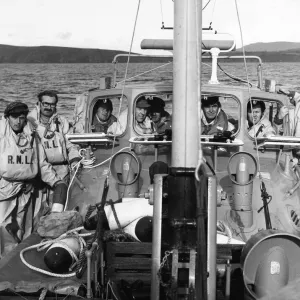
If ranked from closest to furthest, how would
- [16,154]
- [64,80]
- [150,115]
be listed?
[16,154], [150,115], [64,80]

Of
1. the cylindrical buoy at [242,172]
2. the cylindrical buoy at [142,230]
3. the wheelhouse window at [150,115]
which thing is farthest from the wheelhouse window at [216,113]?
the cylindrical buoy at [142,230]

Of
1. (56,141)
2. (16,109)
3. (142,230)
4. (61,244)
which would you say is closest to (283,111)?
(56,141)

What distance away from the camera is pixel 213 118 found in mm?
6570

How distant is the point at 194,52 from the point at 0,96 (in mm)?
25300

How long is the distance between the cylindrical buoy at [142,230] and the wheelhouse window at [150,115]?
2.58 meters

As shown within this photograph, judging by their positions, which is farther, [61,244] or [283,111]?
[283,111]

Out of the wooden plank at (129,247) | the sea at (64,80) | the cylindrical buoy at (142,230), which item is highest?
the sea at (64,80)

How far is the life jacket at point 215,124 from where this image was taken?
21.4ft

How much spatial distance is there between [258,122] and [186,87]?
3407 mm

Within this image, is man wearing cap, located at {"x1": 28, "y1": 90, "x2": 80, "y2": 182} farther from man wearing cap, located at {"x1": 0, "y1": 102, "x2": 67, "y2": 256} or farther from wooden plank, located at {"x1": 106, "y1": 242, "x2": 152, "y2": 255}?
wooden plank, located at {"x1": 106, "y1": 242, "x2": 152, "y2": 255}

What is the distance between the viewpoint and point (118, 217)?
14.8ft

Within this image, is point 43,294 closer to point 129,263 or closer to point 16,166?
point 129,263

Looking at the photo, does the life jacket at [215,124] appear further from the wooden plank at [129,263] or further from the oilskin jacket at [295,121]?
the wooden plank at [129,263]

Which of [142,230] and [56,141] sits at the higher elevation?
[56,141]
